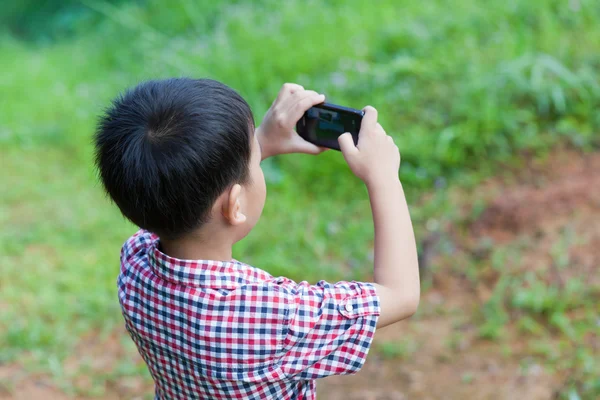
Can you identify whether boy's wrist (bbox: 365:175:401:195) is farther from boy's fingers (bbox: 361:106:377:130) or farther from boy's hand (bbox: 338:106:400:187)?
boy's fingers (bbox: 361:106:377:130)

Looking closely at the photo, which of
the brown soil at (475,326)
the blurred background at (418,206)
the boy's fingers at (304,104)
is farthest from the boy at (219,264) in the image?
the brown soil at (475,326)

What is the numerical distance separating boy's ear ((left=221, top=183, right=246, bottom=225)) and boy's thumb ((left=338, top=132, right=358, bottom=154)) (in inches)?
8.9

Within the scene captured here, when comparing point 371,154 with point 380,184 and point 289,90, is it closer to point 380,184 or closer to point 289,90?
point 380,184

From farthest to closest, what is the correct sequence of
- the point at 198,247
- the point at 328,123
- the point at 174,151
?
the point at 328,123
the point at 198,247
the point at 174,151

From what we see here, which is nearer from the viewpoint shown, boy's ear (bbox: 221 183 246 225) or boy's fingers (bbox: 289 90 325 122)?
boy's ear (bbox: 221 183 246 225)

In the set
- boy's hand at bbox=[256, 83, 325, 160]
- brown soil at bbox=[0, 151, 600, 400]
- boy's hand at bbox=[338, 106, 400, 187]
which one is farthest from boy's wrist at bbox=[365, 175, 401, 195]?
brown soil at bbox=[0, 151, 600, 400]

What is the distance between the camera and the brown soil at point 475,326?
8.02 ft

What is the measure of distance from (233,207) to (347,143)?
Answer: 26 centimetres

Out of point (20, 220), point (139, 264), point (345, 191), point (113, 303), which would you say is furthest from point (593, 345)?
point (20, 220)

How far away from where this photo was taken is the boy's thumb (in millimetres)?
1309

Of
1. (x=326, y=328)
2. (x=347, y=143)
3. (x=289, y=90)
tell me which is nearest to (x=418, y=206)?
(x=289, y=90)

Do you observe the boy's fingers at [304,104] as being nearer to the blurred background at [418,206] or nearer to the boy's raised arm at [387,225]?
the boy's raised arm at [387,225]

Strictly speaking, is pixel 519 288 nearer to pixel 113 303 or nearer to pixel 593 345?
pixel 593 345

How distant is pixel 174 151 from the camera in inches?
45.2
